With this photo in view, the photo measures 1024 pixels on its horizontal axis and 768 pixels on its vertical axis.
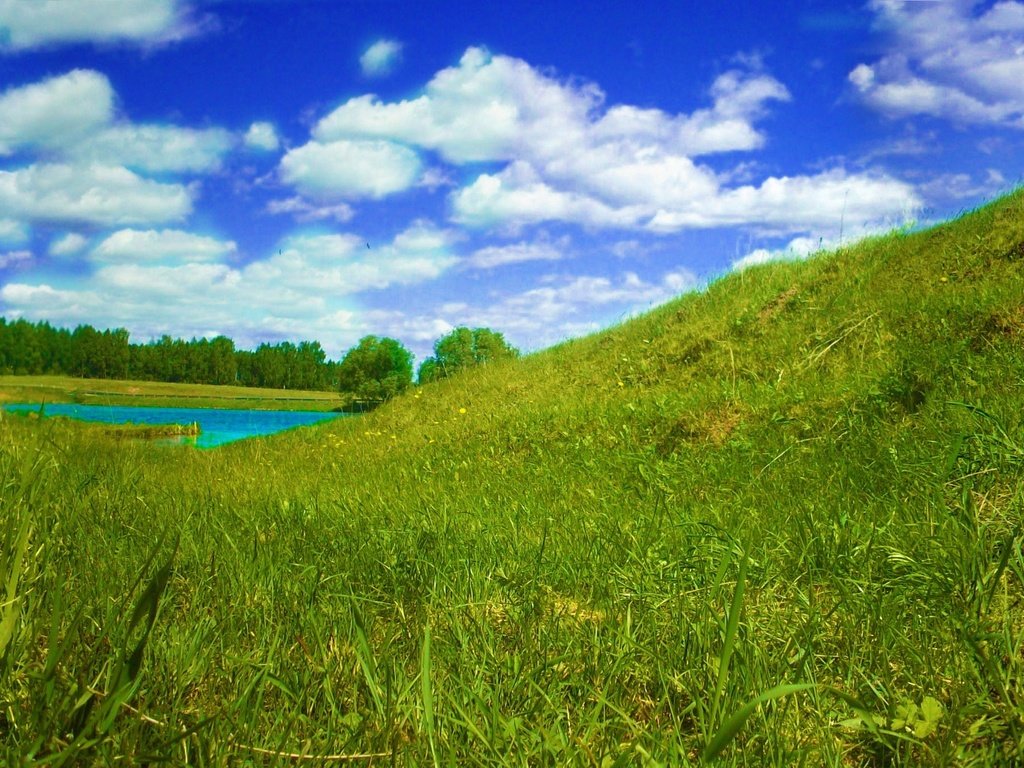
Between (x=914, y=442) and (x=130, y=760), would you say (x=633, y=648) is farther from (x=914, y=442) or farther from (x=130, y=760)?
(x=914, y=442)

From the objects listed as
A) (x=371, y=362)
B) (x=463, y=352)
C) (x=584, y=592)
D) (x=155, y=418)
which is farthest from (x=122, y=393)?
(x=371, y=362)

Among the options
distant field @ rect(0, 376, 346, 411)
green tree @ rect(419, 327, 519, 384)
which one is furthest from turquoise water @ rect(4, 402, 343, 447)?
green tree @ rect(419, 327, 519, 384)

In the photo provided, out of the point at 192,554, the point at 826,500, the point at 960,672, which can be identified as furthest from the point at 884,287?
the point at 192,554

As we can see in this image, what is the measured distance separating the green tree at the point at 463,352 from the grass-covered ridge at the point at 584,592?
367 inches

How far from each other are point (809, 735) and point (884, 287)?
895cm

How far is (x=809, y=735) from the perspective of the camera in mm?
1789

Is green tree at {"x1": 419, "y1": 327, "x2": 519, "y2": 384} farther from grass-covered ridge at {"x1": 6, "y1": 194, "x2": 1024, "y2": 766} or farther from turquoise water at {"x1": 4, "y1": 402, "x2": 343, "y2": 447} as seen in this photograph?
grass-covered ridge at {"x1": 6, "y1": 194, "x2": 1024, "y2": 766}

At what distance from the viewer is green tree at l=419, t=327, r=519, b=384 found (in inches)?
650

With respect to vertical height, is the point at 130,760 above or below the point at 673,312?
below

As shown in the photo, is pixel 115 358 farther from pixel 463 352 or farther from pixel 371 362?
pixel 371 362

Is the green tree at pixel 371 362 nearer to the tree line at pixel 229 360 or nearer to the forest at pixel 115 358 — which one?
the tree line at pixel 229 360

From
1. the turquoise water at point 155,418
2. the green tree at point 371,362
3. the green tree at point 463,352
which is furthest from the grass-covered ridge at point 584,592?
the green tree at point 371,362

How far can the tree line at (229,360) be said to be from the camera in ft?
25.5

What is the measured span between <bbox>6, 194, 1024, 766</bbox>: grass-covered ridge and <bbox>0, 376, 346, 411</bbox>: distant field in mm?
511
